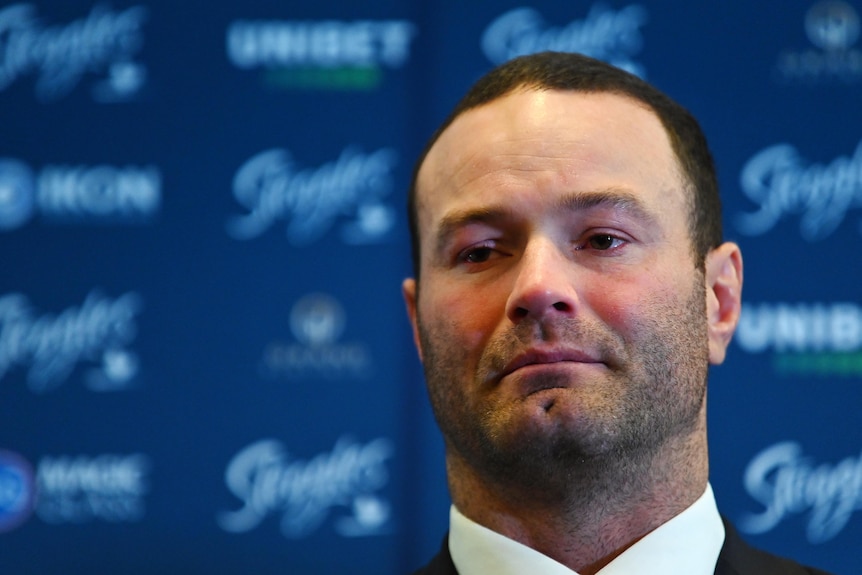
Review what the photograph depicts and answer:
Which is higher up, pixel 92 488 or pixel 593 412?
pixel 593 412

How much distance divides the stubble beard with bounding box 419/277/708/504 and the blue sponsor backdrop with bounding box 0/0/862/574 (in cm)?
98

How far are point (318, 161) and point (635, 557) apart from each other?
1.39m

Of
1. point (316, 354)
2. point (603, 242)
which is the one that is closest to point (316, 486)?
point (316, 354)

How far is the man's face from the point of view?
4.09 feet

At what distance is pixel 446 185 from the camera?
4.84ft

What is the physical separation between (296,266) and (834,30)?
1465mm

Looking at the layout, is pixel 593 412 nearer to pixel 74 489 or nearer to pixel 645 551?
pixel 645 551

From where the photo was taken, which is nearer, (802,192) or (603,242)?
(603,242)

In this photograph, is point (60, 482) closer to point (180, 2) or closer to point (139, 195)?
point (139, 195)

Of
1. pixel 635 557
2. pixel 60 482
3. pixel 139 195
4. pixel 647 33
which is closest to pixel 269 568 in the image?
pixel 60 482

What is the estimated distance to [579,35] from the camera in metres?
2.45

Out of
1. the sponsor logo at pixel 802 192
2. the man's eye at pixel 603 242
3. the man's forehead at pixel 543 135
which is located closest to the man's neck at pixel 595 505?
the man's eye at pixel 603 242

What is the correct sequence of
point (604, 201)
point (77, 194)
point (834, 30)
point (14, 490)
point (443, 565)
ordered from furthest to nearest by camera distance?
1. point (834, 30)
2. point (77, 194)
3. point (14, 490)
4. point (443, 565)
5. point (604, 201)

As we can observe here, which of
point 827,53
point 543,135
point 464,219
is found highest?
point 827,53
